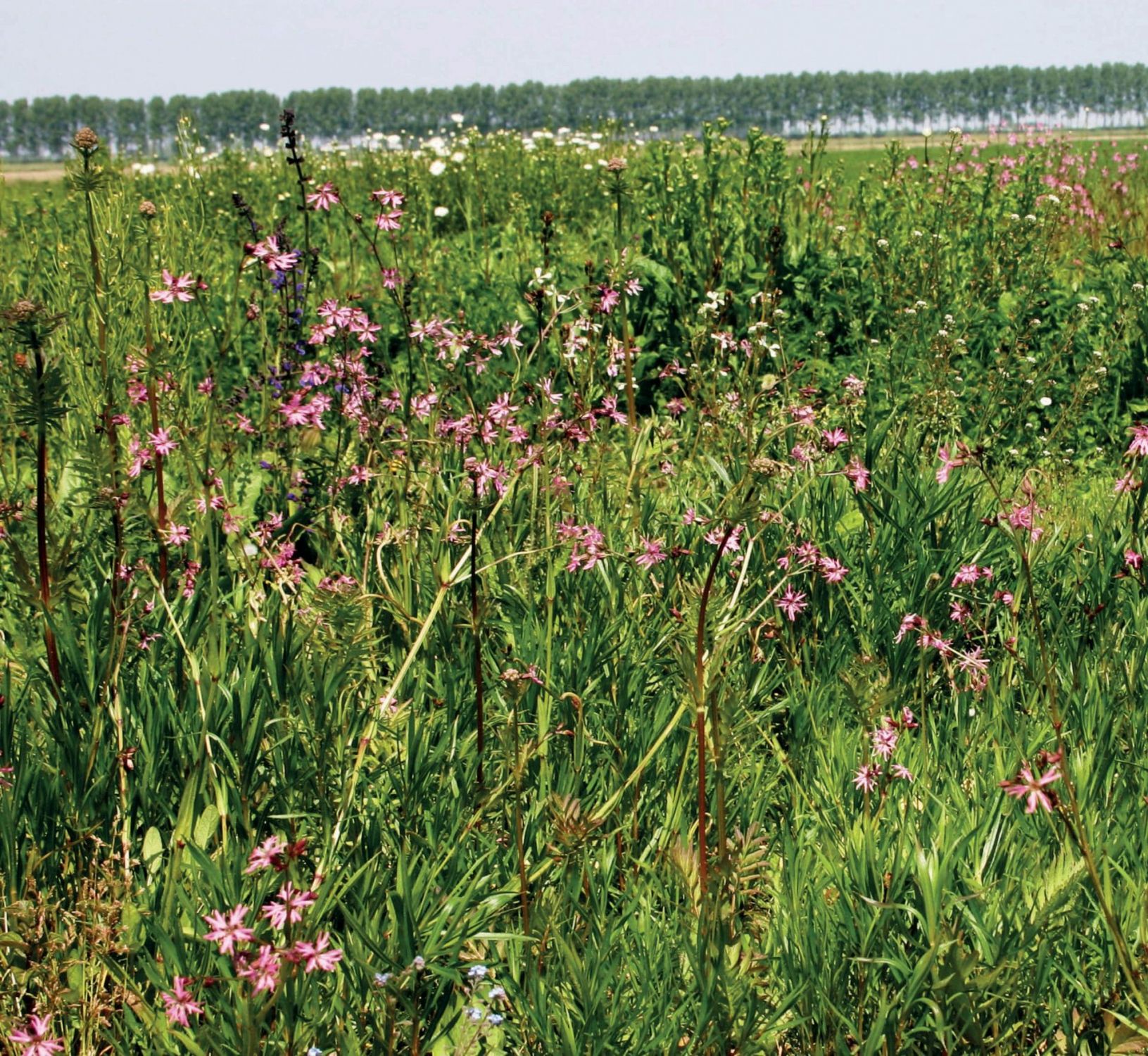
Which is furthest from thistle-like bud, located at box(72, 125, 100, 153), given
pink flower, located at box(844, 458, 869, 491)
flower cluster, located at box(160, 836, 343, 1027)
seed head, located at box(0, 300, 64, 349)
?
pink flower, located at box(844, 458, 869, 491)

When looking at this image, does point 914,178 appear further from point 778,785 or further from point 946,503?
point 778,785

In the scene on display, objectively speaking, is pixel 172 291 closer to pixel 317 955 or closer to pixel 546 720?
pixel 546 720

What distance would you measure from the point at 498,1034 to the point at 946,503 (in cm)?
181

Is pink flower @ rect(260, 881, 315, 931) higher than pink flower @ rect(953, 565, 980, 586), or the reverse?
pink flower @ rect(953, 565, 980, 586)

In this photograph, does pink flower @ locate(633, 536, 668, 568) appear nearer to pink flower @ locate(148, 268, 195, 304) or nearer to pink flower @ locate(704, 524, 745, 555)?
pink flower @ locate(704, 524, 745, 555)

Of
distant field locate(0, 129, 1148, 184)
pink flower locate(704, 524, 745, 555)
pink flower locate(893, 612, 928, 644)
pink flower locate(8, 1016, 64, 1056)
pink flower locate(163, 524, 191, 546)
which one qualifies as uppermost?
distant field locate(0, 129, 1148, 184)

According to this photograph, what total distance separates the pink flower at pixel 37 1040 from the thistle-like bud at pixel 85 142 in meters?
1.48

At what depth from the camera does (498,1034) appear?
1.69m

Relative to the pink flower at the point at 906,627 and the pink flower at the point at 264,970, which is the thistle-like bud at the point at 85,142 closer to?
the pink flower at the point at 264,970

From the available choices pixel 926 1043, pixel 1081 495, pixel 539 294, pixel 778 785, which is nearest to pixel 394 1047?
pixel 926 1043

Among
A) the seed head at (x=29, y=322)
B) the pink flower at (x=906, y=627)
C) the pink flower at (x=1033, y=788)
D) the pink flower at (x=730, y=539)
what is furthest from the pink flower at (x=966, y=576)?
the seed head at (x=29, y=322)

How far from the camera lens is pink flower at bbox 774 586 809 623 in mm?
2564

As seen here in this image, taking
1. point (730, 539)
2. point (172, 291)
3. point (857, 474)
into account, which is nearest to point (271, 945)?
point (172, 291)

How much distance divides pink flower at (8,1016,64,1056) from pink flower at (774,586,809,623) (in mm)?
1708
